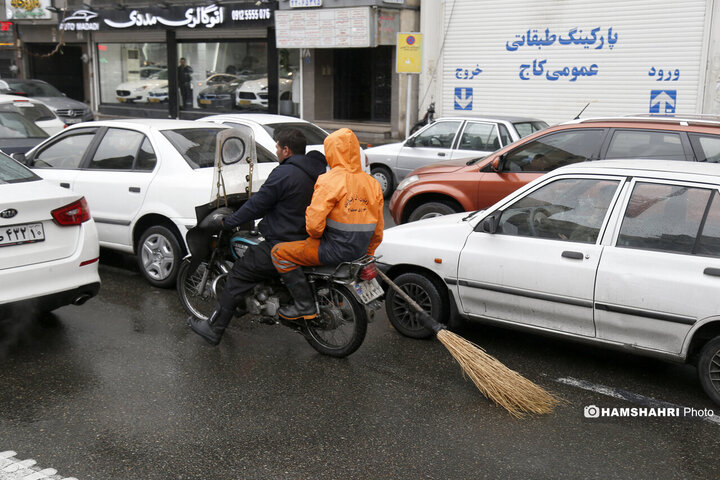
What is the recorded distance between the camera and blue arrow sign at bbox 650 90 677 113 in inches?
662

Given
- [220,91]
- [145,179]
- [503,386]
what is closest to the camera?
[503,386]

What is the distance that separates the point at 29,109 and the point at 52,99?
29.6ft

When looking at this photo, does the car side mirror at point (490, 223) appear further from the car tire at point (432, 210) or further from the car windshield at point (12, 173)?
the car windshield at point (12, 173)

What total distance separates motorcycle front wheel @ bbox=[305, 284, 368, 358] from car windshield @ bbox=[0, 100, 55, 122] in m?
8.84

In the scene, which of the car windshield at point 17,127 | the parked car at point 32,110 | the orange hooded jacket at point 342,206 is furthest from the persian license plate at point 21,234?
the parked car at point 32,110

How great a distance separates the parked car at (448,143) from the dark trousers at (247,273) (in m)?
6.35

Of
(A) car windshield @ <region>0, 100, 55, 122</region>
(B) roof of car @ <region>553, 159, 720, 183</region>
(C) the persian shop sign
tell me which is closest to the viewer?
(B) roof of car @ <region>553, 159, 720, 183</region>

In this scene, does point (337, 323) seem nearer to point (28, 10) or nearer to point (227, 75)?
point (227, 75)

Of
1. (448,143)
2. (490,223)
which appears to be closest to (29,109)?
(448,143)

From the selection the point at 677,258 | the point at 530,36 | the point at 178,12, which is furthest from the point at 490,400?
the point at 178,12

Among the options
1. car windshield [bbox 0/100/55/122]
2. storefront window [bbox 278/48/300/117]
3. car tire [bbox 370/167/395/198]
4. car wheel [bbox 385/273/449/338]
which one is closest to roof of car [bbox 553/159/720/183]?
car wheel [bbox 385/273/449/338]

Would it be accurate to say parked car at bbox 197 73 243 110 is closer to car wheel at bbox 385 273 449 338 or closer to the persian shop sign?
the persian shop sign

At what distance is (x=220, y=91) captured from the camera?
81.9 ft

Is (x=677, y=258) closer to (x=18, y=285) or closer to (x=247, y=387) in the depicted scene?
(x=247, y=387)
